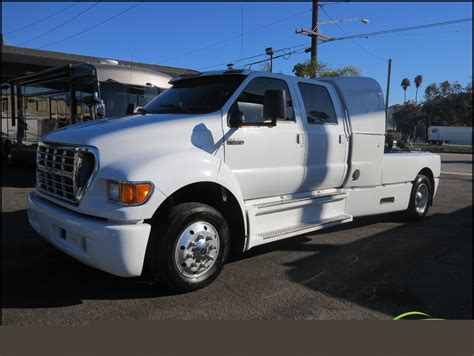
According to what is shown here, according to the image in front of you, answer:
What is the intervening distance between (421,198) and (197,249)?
17.7 ft

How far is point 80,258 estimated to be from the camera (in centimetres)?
392

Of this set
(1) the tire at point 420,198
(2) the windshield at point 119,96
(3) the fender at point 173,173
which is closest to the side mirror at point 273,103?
(3) the fender at point 173,173

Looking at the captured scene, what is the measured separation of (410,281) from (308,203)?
154cm

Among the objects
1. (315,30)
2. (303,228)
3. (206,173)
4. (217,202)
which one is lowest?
(303,228)

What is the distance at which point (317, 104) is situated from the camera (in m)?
6.02

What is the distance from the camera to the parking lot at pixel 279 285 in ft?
12.6

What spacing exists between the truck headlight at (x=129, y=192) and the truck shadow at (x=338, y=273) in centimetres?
97

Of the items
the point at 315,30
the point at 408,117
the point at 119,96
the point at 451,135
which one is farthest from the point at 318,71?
the point at 408,117

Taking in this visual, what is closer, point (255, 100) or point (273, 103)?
point (273, 103)

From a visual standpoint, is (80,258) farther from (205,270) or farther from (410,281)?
(410,281)

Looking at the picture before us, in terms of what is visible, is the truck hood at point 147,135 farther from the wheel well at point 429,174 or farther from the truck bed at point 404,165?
the wheel well at point 429,174

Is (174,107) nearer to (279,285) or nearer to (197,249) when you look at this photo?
(197,249)

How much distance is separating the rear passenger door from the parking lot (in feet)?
3.14

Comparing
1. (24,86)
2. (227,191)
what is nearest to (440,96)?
(24,86)
